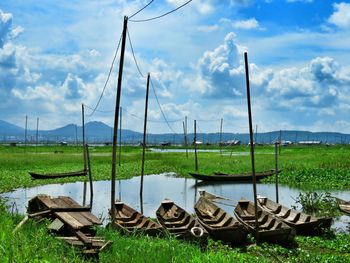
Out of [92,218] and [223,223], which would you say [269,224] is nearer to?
[223,223]

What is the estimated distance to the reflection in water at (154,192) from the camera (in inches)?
936

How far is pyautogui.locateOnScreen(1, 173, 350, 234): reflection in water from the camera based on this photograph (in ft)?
78.0

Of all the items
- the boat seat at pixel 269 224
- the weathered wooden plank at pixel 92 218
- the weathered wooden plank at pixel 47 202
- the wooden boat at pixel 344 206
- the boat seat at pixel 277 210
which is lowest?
the boat seat at pixel 269 224

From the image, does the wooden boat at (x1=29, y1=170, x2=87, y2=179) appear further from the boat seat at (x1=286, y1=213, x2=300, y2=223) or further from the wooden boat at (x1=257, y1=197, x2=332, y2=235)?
the boat seat at (x1=286, y1=213, x2=300, y2=223)

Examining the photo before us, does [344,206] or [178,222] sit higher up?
[344,206]

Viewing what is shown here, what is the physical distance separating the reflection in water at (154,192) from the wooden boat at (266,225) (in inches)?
180

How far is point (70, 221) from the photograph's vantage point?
11047mm

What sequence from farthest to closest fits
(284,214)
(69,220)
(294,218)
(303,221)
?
(284,214) → (294,218) → (303,221) → (69,220)

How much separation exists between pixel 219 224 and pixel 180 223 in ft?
4.52

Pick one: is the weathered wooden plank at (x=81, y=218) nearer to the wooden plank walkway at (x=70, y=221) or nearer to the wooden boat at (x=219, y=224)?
the wooden plank walkway at (x=70, y=221)

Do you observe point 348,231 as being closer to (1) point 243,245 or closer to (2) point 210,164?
(1) point 243,245

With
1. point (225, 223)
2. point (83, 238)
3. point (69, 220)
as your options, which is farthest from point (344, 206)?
point (83, 238)

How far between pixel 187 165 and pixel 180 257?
3673 centimetres

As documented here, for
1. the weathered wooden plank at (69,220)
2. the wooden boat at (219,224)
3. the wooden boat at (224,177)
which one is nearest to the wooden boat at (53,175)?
the wooden boat at (224,177)
